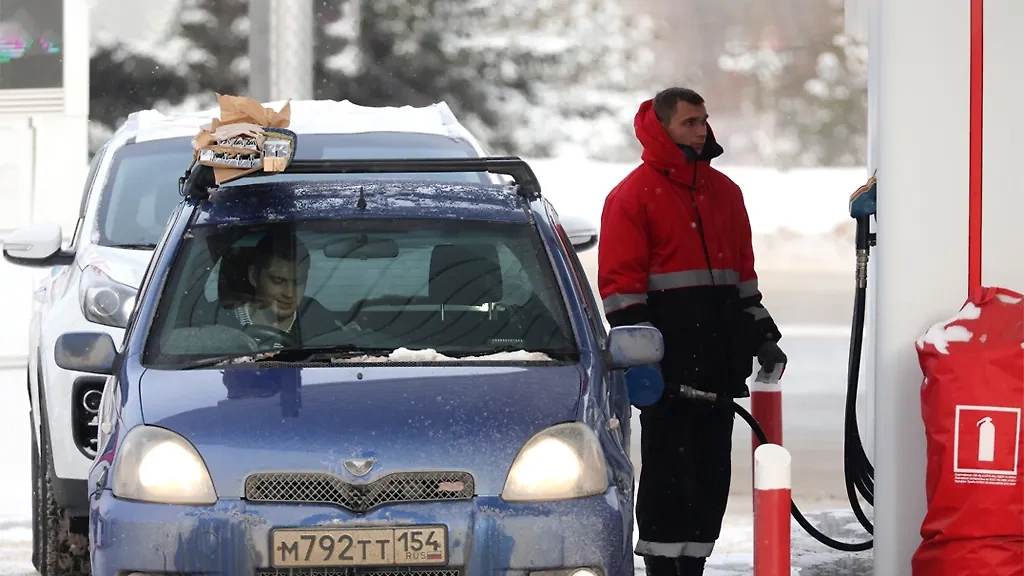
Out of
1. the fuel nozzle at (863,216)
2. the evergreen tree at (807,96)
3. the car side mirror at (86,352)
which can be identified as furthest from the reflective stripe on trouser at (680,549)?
the evergreen tree at (807,96)

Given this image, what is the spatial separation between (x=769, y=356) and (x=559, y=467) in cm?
219

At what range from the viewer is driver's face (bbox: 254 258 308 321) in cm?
581

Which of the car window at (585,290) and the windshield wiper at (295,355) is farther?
the car window at (585,290)

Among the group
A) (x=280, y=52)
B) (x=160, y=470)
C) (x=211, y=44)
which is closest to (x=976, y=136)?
(x=160, y=470)

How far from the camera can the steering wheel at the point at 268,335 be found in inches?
222

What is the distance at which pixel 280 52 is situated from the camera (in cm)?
1107

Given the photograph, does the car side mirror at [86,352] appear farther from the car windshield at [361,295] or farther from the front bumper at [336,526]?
the front bumper at [336,526]

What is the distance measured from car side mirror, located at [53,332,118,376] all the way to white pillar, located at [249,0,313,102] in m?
5.45

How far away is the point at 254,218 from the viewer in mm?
5949

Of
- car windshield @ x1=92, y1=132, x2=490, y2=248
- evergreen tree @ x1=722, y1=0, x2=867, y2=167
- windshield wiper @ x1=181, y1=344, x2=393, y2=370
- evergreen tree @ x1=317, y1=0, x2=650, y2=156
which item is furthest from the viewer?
evergreen tree @ x1=722, y1=0, x2=867, y2=167

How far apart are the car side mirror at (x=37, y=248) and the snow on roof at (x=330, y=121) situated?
90 cm

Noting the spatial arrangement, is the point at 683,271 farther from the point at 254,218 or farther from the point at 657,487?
the point at 254,218

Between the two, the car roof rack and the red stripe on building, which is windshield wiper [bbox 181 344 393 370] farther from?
the red stripe on building

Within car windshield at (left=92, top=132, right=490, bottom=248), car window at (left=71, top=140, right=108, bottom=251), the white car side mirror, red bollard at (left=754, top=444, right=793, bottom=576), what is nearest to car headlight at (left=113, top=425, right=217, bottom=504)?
red bollard at (left=754, top=444, right=793, bottom=576)
